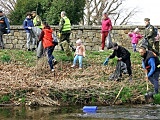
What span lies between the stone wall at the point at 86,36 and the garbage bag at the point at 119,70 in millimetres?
7293

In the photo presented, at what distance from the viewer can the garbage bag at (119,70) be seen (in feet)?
56.2

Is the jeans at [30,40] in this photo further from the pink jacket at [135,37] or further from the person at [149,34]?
the person at [149,34]

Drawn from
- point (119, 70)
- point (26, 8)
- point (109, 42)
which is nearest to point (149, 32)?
point (109, 42)

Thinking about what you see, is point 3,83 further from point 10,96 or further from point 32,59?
point 32,59

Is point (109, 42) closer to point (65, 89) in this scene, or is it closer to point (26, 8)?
point (26, 8)

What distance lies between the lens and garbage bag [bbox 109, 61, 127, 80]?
675 inches

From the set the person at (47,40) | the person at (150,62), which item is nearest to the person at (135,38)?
the person at (47,40)

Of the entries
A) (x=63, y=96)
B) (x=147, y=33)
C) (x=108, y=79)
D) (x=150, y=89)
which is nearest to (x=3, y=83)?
(x=63, y=96)

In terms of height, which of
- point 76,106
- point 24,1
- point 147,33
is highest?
Result: point 24,1

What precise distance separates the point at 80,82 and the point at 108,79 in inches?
54.3

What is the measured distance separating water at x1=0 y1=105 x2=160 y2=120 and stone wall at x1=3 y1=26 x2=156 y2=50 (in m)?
10.4

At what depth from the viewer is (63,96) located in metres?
15.2

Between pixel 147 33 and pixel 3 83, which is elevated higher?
pixel 147 33

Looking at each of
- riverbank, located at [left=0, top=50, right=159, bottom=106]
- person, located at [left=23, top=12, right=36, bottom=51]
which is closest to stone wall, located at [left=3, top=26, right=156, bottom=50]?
person, located at [left=23, top=12, right=36, bottom=51]
